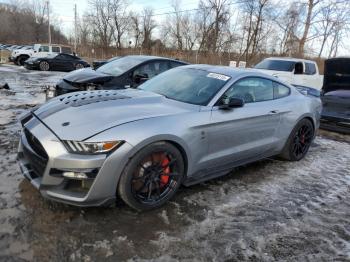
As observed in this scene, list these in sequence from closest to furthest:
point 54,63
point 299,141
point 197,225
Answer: point 197,225 → point 299,141 → point 54,63

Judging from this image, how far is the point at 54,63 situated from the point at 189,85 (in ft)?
61.7

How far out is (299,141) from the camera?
5.57 metres

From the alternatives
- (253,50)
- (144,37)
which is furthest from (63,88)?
(144,37)

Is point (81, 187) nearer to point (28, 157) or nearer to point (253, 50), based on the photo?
point (28, 157)

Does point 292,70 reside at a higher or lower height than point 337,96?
higher

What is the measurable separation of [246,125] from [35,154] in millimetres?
2520

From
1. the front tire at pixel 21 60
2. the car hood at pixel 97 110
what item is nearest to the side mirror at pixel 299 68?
the car hood at pixel 97 110

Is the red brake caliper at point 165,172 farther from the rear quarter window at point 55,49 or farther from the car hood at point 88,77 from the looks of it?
the rear quarter window at point 55,49

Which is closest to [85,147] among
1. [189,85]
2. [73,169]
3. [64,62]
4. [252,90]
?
[73,169]

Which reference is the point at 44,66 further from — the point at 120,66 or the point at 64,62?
the point at 120,66

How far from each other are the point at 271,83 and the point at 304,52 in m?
34.8

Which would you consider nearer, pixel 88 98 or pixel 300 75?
pixel 88 98

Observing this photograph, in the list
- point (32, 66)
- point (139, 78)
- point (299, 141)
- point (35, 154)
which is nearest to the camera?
point (35, 154)

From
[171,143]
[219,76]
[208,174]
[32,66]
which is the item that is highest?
[219,76]
